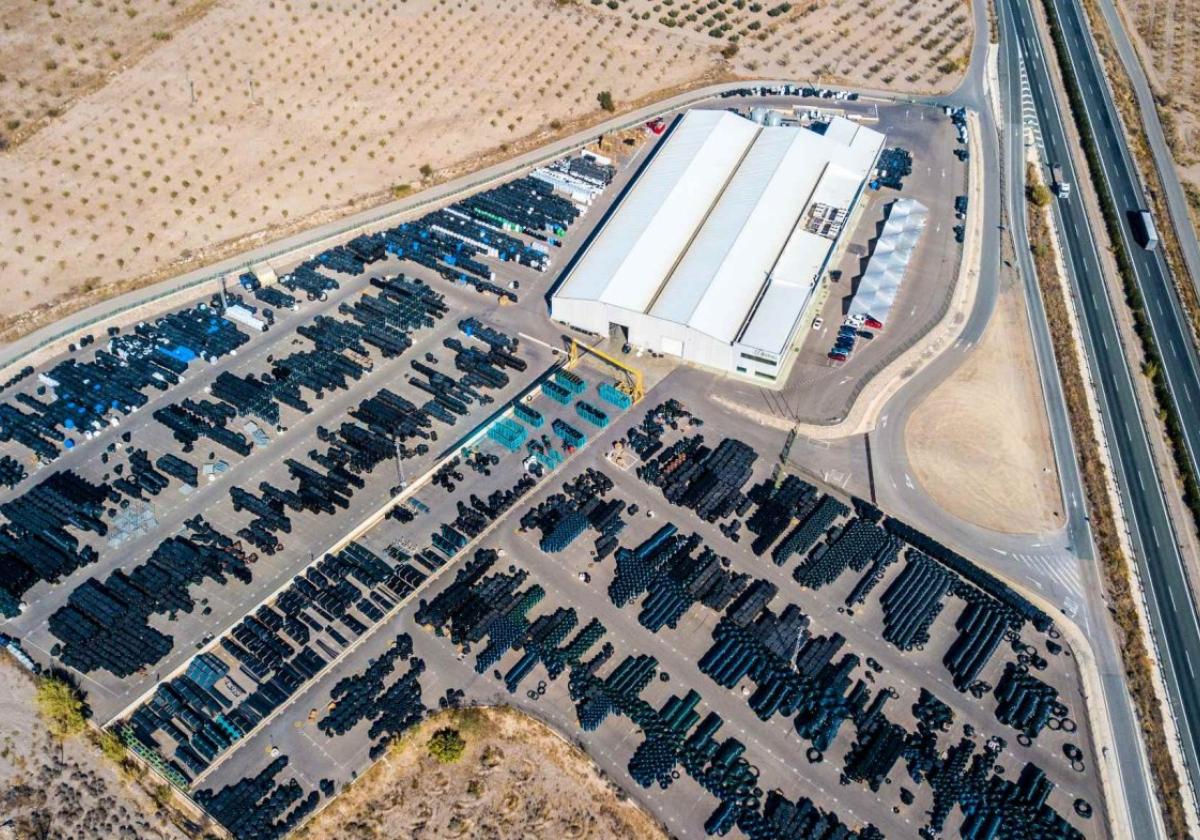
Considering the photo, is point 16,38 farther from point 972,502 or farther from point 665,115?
point 972,502

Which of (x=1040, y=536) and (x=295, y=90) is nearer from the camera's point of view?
(x=1040, y=536)

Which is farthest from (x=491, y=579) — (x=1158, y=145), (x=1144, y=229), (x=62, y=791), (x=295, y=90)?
(x=1158, y=145)

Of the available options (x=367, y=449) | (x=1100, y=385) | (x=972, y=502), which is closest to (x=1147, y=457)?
(x=1100, y=385)

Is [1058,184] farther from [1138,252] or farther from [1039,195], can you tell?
[1138,252]

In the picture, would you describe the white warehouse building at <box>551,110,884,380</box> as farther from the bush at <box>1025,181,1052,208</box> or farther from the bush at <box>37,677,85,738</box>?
the bush at <box>37,677,85,738</box>

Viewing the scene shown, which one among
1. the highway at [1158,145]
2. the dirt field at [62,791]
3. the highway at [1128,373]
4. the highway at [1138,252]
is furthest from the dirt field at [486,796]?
the highway at [1158,145]

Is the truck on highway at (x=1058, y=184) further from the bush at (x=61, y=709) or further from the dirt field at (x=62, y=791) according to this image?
the bush at (x=61, y=709)
